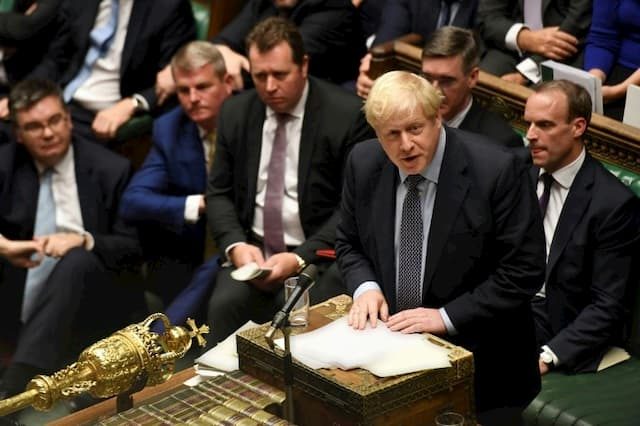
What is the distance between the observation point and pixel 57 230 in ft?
14.5

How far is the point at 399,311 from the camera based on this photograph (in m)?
3.01

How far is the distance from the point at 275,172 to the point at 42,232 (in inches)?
39.4

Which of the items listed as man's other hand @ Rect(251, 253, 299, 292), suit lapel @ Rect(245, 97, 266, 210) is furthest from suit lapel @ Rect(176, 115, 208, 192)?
man's other hand @ Rect(251, 253, 299, 292)

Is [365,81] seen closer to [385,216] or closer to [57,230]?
[57,230]

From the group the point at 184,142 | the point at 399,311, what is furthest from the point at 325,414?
the point at 184,142

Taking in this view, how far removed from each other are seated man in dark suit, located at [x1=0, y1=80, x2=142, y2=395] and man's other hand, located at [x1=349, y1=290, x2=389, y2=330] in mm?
1539

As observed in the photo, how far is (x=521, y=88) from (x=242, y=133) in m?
0.92

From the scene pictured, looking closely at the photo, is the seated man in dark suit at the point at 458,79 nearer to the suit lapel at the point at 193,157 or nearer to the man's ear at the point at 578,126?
the man's ear at the point at 578,126

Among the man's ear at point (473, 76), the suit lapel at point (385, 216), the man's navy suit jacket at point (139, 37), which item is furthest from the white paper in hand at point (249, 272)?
the man's navy suit jacket at point (139, 37)

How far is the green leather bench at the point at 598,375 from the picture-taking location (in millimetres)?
3225

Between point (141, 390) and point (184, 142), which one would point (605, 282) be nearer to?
point (141, 390)

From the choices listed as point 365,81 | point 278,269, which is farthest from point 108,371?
point 365,81

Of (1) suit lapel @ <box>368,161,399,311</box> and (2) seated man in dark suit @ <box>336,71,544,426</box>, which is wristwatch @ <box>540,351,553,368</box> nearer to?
(2) seated man in dark suit @ <box>336,71,544,426</box>

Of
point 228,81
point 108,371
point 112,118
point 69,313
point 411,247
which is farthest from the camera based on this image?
point 112,118
